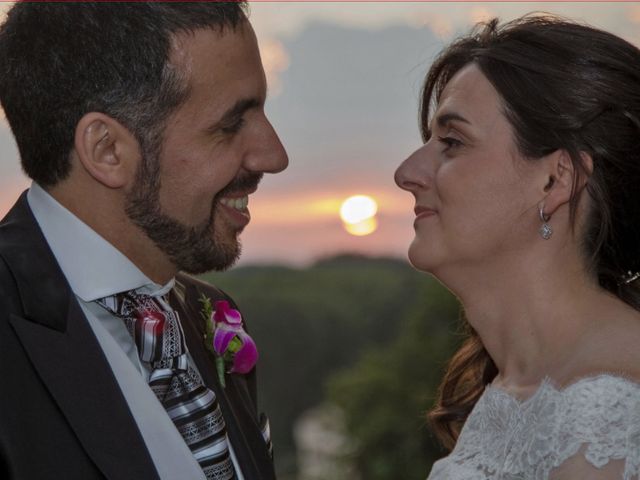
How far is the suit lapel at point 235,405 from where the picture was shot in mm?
3056

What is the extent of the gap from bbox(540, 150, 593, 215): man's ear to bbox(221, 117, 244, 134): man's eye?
3.10 feet

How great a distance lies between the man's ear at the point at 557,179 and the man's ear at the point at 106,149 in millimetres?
1258

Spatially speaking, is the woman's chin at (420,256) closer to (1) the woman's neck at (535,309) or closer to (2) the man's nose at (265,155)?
(1) the woman's neck at (535,309)

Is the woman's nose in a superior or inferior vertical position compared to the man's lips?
superior

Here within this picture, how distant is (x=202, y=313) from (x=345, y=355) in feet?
41.3

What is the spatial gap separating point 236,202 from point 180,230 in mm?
211

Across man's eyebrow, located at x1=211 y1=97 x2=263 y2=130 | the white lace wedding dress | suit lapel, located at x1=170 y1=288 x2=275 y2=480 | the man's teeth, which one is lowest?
the white lace wedding dress

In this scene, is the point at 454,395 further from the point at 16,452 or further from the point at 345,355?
the point at 345,355

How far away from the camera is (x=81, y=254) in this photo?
278 centimetres

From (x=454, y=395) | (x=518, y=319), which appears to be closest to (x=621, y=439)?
(x=518, y=319)

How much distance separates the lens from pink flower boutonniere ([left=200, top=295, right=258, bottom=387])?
3.19 meters

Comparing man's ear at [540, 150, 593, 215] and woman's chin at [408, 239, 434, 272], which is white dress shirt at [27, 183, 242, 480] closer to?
woman's chin at [408, 239, 434, 272]

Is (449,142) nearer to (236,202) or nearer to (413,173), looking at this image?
(413,173)

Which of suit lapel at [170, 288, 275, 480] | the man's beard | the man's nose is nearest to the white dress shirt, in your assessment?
the man's beard
